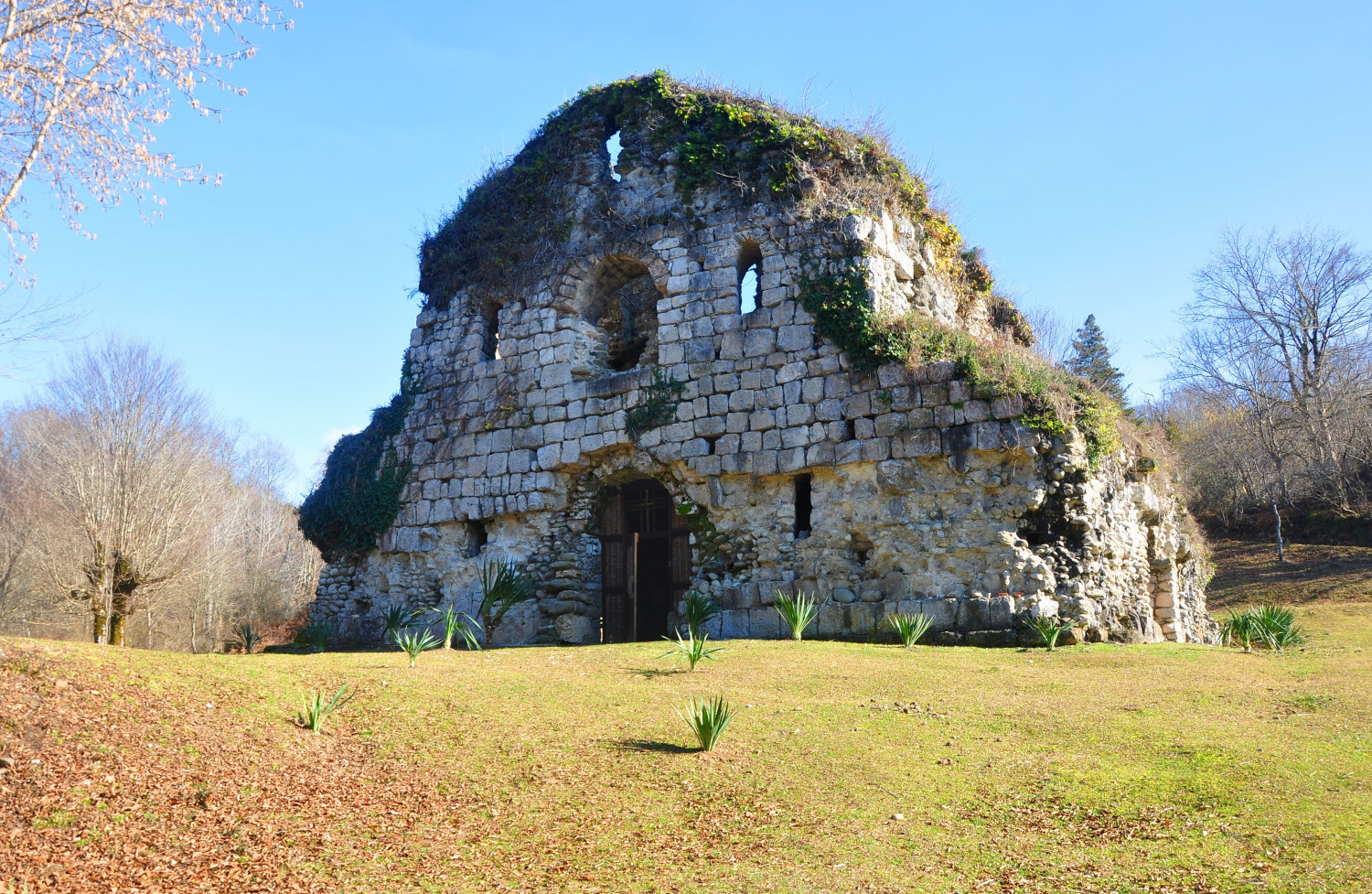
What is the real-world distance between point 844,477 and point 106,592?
35.7 ft

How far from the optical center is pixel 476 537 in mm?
15664

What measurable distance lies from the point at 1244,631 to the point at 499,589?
9996 millimetres

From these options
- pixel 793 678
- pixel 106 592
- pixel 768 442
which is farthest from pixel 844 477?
pixel 106 592

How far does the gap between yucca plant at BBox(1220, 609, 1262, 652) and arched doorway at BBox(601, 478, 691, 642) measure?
751 cm

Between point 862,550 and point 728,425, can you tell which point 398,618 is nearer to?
point 728,425

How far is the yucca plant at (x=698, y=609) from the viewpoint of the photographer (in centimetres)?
1239

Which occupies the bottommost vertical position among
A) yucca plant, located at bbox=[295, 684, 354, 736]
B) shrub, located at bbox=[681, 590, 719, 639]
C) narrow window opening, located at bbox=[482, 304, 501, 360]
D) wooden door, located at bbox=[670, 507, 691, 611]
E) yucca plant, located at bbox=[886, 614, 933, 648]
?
yucca plant, located at bbox=[295, 684, 354, 736]

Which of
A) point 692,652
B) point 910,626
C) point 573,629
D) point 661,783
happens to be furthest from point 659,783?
point 573,629

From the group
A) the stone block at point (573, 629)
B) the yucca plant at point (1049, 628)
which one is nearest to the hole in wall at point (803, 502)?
the yucca plant at point (1049, 628)

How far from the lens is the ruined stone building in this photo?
11.9 m

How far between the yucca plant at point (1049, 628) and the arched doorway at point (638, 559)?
17.3ft

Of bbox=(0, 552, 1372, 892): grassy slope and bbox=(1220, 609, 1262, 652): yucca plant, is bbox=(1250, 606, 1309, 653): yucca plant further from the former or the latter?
bbox=(0, 552, 1372, 892): grassy slope

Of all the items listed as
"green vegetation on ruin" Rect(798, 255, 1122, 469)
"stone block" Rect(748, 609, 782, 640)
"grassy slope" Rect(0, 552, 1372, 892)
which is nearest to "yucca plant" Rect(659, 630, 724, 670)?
"grassy slope" Rect(0, 552, 1372, 892)

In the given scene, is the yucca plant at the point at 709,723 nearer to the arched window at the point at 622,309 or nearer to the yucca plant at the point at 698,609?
the yucca plant at the point at 698,609
